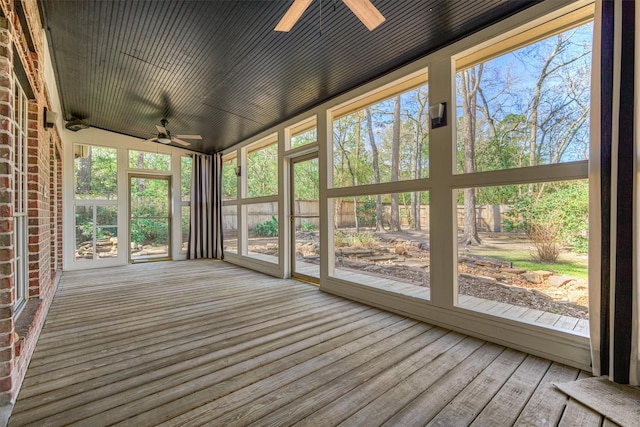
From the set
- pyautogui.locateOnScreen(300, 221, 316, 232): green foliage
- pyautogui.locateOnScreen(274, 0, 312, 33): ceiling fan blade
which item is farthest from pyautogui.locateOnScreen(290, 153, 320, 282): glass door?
pyautogui.locateOnScreen(274, 0, 312, 33): ceiling fan blade

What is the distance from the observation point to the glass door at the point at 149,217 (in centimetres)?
656

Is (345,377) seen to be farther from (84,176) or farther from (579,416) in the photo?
(84,176)

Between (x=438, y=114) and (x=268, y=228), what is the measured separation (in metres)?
3.69

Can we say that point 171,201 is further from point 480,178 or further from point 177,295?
point 480,178

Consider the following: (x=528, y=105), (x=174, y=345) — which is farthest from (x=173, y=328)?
(x=528, y=105)

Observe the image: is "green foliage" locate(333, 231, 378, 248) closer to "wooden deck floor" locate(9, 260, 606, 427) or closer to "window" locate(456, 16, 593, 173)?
"wooden deck floor" locate(9, 260, 606, 427)

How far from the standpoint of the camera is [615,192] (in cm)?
184

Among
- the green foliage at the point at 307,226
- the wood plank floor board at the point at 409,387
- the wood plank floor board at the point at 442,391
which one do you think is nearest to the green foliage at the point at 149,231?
the green foliage at the point at 307,226

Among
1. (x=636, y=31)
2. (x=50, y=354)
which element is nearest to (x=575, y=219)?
(x=636, y=31)

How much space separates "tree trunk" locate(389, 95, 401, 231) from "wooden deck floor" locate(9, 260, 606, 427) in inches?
43.9

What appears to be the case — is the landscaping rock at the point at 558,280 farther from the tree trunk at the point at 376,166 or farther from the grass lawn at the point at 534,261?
the tree trunk at the point at 376,166

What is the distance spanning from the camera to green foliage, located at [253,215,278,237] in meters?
5.39

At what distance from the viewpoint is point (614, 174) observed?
72.4 inches

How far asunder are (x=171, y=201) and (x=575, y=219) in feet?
23.7
